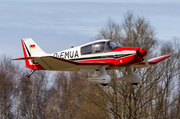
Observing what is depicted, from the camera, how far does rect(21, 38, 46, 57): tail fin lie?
18.8 metres

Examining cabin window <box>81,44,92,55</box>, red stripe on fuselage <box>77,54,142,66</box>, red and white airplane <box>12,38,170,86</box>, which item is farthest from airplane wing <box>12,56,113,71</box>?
cabin window <box>81,44,92,55</box>

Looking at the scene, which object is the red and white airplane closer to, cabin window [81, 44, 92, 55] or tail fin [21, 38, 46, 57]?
cabin window [81, 44, 92, 55]

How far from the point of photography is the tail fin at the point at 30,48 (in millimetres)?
A: 18797

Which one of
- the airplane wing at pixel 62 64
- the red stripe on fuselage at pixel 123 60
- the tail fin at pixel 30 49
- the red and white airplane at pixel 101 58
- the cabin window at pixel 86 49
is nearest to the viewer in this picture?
the airplane wing at pixel 62 64

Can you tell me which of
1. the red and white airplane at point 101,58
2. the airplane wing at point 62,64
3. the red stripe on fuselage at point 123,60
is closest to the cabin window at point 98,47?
the red and white airplane at point 101,58

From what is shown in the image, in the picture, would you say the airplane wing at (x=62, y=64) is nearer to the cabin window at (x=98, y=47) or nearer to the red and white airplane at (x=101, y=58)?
the red and white airplane at (x=101, y=58)

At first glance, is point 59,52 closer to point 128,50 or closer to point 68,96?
point 128,50

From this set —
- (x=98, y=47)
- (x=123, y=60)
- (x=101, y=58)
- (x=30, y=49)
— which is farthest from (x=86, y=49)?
(x=30, y=49)

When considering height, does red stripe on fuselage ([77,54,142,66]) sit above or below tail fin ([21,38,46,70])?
below

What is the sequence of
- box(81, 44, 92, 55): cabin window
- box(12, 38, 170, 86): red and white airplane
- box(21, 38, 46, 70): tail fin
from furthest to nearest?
box(21, 38, 46, 70): tail fin
box(81, 44, 92, 55): cabin window
box(12, 38, 170, 86): red and white airplane

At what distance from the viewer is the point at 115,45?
52.4 ft

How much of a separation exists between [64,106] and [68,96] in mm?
1917

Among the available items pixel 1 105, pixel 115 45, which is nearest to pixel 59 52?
pixel 115 45

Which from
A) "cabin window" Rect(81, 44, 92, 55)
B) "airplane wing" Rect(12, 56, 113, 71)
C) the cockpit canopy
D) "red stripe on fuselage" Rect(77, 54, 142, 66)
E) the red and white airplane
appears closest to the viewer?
"airplane wing" Rect(12, 56, 113, 71)
